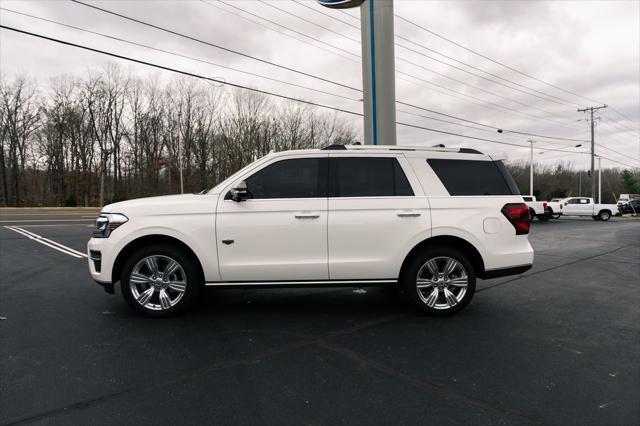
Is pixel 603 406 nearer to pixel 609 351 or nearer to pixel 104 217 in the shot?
pixel 609 351

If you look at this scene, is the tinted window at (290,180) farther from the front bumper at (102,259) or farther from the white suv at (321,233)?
the front bumper at (102,259)

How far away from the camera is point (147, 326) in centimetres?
441

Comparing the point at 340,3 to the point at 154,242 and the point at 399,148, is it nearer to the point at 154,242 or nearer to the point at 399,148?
the point at 399,148

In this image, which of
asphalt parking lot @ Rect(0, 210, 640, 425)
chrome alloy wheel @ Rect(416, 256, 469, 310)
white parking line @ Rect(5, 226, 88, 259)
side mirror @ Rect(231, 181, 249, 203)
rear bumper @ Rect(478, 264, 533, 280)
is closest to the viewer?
asphalt parking lot @ Rect(0, 210, 640, 425)

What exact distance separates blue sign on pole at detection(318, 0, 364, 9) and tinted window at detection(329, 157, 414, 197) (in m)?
7.46

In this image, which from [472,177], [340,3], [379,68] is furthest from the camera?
[340,3]

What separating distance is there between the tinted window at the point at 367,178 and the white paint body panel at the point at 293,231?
0.10m

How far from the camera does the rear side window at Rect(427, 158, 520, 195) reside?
16.2ft

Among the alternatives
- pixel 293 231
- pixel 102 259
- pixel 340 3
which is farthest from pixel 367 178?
pixel 340 3

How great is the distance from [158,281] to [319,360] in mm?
2261

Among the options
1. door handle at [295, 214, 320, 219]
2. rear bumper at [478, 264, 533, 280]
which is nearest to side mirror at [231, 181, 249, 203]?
door handle at [295, 214, 320, 219]

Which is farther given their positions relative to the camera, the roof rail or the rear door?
the roof rail

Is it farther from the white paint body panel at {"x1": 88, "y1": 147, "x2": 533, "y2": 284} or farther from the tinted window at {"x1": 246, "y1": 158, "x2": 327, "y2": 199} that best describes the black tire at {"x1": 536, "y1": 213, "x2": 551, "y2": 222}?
the tinted window at {"x1": 246, "y1": 158, "x2": 327, "y2": 199}

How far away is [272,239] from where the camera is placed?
4.58 m
